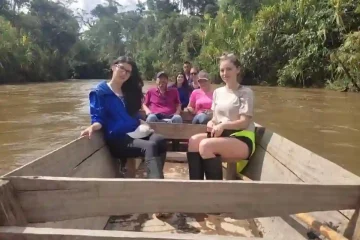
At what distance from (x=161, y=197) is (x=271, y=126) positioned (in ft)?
24.0

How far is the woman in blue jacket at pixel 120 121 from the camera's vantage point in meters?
3.26

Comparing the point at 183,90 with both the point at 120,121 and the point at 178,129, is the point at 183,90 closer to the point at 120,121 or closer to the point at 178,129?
the point at 178,129

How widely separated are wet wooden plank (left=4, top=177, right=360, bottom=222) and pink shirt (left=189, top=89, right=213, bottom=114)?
354cm

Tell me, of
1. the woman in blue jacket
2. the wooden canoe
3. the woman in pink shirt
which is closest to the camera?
the wooden canoe

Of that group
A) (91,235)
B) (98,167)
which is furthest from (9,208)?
(98,167)

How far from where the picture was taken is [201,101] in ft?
18.0

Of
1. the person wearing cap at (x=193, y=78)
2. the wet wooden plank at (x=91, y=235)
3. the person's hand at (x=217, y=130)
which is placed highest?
the person wearing cap at (x=193, y=78)

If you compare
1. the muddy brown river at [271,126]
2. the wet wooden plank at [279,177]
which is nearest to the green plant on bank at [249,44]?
the muddy brown river at [271,126]

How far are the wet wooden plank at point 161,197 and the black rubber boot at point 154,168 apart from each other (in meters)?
1.12

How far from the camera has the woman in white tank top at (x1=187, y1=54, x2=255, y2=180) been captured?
120 inches

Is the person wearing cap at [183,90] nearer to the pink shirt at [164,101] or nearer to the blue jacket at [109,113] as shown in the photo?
the pink shirt at [164,101]

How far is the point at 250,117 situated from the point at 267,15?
19.8 m

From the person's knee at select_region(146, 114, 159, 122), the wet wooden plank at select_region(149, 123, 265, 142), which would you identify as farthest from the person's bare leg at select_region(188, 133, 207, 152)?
the person's knee at select_region(146, 114, 159, 122)

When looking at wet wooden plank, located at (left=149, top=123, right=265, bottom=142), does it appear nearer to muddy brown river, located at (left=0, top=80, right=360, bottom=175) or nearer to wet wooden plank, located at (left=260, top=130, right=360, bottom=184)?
wet wooden plank, located at (left=260, top=130, right=360, bottom=184)
